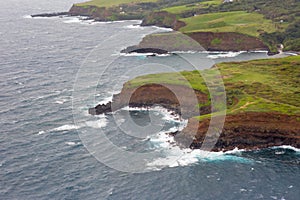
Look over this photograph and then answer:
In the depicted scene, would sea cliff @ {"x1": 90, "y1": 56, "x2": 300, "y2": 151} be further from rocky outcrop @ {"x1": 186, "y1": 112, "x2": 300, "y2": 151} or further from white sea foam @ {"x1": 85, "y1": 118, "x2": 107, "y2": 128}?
white sea foam @ {"x1": 85, "y1": 118, "x2": 107, "y2": 128}

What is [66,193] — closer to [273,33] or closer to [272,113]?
[272,113]

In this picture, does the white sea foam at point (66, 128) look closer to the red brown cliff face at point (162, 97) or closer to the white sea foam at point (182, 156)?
the red brown cliff face at point (162, 97)

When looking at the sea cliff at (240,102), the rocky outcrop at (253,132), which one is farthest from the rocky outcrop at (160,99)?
the rocky outcrop at (253,132)

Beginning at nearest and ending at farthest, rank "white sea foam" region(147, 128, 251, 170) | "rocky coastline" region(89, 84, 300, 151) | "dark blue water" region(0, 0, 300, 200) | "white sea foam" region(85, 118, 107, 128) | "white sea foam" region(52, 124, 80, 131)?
1. "dark blue water" region(0, 0, 300, 200)
2. "white sea foam" region(147, 128, 251, 170)
3. "rocky coastline" region(89, 84, 300, 151)
4. "white sea foam" region(52, 124, 80, 131)
5. "white sea foam" region(85, 118, 107, 128)

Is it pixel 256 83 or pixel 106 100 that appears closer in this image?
pixel 256 83

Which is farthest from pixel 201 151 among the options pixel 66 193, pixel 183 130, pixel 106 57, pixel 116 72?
pixel 106 57

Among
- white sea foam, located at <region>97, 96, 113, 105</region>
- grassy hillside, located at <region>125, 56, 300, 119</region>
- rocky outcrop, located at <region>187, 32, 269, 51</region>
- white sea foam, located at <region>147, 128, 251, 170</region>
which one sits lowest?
white sea foam, located at <region>147, 128, 251, 170</region>

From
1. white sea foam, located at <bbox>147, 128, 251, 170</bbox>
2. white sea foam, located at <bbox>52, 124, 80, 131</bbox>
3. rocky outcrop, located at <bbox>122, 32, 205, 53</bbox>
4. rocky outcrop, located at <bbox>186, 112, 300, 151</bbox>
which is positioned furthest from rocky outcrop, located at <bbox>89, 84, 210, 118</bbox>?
rocky outcrop, located at <bbox>122, 32, 205, 53</bbox>

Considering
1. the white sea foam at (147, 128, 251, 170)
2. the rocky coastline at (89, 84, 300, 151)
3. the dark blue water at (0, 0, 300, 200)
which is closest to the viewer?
the dark blue water at (0, 0, 300, 200)

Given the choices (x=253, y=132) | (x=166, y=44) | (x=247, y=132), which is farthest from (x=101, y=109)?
(x=166, y=44)

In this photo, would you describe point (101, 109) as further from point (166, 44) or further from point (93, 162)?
point (166, 44)
